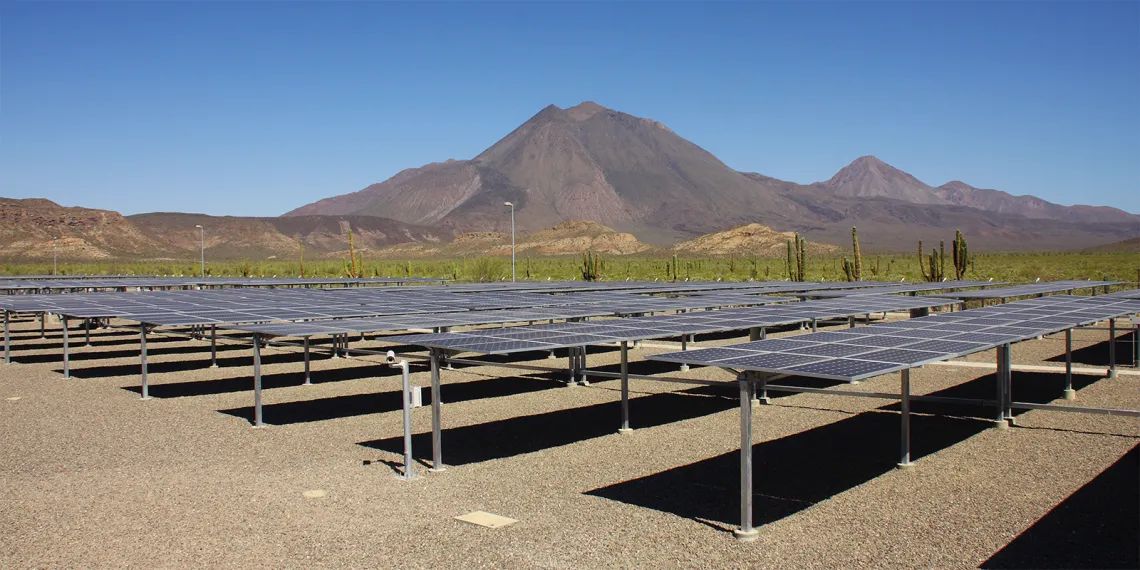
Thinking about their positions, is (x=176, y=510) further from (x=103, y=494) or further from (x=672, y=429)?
(x=672, y=429)

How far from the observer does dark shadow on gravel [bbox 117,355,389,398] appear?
18.7 m

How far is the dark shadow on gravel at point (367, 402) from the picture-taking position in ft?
51.2

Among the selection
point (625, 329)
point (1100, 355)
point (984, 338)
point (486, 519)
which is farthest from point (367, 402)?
point (1100, 355)

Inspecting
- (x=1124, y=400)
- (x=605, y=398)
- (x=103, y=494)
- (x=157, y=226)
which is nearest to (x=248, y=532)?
(x=103, y=494)

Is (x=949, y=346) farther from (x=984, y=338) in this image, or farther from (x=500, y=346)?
(x=500, y=346)

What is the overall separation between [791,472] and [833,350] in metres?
1.79

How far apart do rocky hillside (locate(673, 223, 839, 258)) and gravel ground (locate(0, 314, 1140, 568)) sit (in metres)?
135

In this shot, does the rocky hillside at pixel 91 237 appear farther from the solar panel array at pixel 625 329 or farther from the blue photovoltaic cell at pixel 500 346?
the blue photovoltaic cell at pixel 500 346

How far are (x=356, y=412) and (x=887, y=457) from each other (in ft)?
28.3

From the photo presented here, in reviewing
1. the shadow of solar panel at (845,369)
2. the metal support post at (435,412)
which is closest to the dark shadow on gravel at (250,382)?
the metal support post at (435,412)

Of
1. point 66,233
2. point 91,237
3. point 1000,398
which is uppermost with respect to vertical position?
point 66,233

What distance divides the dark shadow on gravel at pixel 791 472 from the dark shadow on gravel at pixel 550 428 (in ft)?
7.65

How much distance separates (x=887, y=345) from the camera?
1068cm

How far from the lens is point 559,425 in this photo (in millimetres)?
14547
